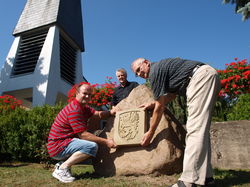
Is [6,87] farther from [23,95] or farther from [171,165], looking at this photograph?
[171,165]

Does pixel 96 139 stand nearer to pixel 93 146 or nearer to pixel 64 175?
pixel 93 146

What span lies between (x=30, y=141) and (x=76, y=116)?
10.6 ft

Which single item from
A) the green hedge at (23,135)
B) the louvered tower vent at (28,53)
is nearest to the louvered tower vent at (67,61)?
the louvered tower vent at (28,53)

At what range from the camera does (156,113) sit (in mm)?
3021

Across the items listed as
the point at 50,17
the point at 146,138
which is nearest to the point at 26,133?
the point at 146,138

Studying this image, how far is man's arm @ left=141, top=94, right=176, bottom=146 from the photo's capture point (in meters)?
2.93

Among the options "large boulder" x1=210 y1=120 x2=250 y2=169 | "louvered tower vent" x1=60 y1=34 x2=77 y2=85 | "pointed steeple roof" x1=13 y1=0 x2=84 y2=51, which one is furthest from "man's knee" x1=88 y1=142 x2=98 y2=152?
"pointed steeple roof" x1=13 y1=0 x2=84 y2=51

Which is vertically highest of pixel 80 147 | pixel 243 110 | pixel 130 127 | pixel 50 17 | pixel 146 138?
pixel 50 17

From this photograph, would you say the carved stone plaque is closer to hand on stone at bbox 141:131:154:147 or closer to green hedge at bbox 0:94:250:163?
hand on stone at bbox 141:131:154:147

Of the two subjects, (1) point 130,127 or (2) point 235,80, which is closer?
(1) point 130,127

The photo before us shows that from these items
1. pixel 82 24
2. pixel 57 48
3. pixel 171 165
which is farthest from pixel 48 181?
pixel 82 24

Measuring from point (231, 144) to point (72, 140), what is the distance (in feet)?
11.4

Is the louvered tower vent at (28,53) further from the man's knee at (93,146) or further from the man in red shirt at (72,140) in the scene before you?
the man's knee at (93,146)

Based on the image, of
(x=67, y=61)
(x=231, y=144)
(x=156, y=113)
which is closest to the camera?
(x=156, y=113)
